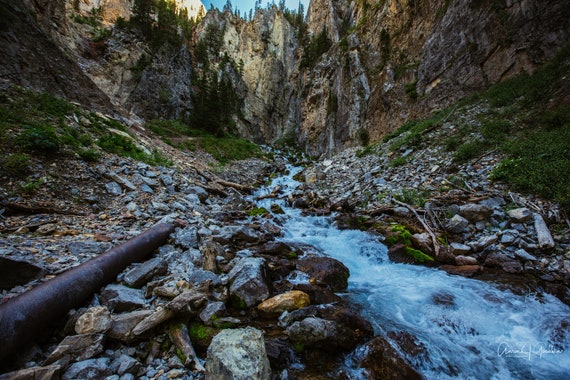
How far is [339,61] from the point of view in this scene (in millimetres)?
27328

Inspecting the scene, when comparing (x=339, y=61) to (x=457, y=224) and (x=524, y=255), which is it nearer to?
(x=457, y=224)

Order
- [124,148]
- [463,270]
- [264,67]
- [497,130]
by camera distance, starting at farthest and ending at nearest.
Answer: [264,67]
[124,148]
[497,130]
[463,270]

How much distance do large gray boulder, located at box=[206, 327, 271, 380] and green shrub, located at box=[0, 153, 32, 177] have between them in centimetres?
702

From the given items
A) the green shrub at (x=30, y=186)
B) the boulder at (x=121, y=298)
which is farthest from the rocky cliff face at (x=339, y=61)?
the boulder at (x=121, y=298)

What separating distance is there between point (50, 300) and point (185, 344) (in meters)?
1.60

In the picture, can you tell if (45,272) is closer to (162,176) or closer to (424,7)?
(162,176)

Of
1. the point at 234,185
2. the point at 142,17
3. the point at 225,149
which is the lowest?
the point at 234,185

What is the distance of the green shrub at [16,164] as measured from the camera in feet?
18.2

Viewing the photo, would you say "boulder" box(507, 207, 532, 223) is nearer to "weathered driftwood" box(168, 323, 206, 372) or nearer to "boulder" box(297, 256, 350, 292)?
"boulder" box(297, 256, 350, 292)

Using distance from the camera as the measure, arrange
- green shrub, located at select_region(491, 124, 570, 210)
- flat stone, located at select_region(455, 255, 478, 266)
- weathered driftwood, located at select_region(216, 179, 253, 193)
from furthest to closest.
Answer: weathered driftwood, located at select_region(216, 179, 253, 193), green shrub, located at select_region(491, 124, 570, 210), flat stone, located at select_region(455, 255, 478, 266)

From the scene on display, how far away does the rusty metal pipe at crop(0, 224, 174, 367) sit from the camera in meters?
2.14

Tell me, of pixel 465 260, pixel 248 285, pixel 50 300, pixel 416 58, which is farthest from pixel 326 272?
pixel 416 58

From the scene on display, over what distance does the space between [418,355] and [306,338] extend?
5.10 feet

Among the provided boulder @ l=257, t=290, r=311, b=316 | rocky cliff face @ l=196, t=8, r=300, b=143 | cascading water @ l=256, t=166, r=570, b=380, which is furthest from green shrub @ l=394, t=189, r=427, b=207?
rocky cliff face @ l=196, t=8, r=300, b=143
